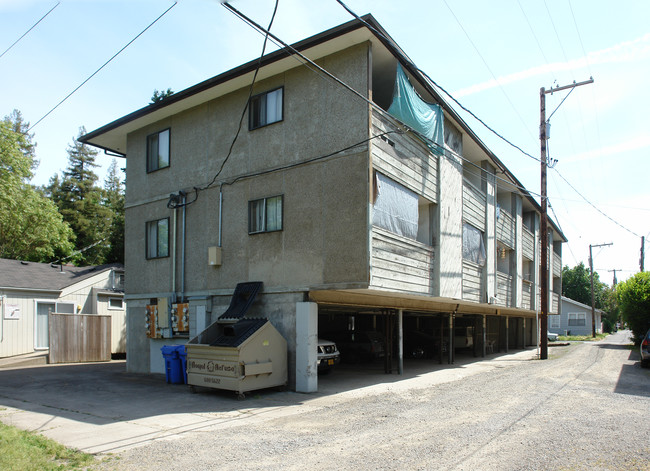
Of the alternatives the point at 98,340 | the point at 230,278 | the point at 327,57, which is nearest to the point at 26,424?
the point at 230,278

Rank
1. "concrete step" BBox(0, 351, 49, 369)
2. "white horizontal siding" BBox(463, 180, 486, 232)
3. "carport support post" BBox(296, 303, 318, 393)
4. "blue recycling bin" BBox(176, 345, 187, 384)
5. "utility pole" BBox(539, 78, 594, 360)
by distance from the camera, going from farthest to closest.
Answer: "utility pole" BBox(539, 78, 594, 360) → "concrete step" BBox(0, 351, 49, 369) → "white horizontal siding" BBox(463, 180, 486, 232) → "blue recycling bin" BBox(176, 345, 187, 384) → "carport support post" BBox(296, 303, 318, 393)

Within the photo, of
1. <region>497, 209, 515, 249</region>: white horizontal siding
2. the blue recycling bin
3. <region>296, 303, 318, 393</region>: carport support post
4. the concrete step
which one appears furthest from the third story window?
<region>497, 209, 515, 249</region>: white horizontal siding

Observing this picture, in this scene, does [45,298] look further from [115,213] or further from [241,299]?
[115,213]

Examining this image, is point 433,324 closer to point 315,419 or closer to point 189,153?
point 189,153

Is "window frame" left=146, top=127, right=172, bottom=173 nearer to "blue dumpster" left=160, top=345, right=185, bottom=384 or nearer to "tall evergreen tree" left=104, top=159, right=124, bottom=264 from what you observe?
"blue dumpster" left=160, top=345, right=185, bottom=384

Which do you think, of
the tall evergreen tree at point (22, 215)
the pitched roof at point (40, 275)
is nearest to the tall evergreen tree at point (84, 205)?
the tall evergreen tree at point (22, 215)

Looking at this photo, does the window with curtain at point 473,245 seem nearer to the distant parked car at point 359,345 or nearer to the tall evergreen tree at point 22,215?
the distant parked car at point 359,345

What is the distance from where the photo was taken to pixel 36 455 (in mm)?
6117

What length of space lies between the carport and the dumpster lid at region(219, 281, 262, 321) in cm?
173

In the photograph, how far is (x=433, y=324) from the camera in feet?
87.5

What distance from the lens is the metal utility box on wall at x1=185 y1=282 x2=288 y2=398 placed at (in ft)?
35.8

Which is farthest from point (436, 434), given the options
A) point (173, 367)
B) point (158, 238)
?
point (158, 238)

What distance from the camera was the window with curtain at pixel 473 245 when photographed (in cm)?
1777

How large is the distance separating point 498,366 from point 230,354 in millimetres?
11584
